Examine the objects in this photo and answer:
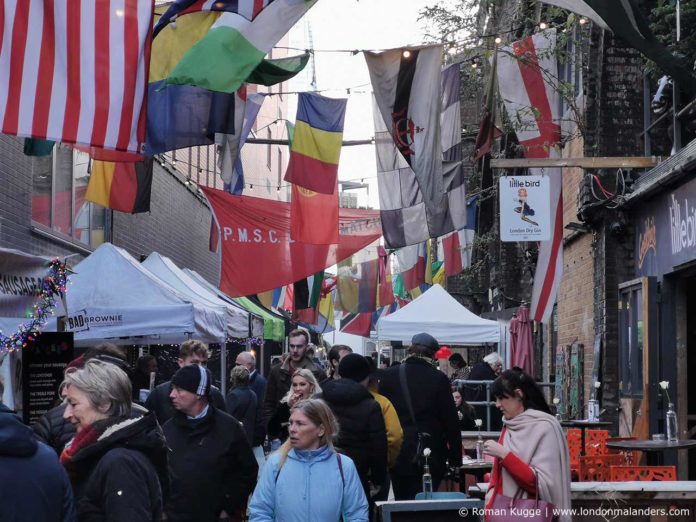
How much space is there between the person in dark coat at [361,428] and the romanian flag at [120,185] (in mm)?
6667

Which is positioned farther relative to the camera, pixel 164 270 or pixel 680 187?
pixel 164 270

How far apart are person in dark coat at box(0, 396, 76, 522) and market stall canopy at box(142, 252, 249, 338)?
10.8 meters

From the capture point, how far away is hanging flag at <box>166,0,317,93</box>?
27.2 feet

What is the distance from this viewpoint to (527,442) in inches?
244

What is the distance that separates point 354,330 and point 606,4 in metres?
27.9

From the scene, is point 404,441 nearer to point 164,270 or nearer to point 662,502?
point 662,502

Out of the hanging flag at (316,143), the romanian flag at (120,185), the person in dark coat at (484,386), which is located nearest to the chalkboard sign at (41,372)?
the romanian flag at (120,185)

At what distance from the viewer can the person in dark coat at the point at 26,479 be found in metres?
4.26

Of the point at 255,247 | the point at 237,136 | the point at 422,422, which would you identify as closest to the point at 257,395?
the point at 255,247

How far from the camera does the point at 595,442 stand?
36.3 feet

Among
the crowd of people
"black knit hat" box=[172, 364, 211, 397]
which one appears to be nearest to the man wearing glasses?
the crowd of people

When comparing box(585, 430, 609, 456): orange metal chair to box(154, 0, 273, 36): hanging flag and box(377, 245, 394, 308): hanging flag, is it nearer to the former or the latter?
box(154, 0, 273, 36): hanging flag

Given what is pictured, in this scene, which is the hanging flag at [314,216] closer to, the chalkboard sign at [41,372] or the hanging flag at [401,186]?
the hanging flag at [401,186]

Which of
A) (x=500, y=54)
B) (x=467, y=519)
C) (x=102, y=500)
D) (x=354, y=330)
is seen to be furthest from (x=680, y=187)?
(x=354, y=330)
